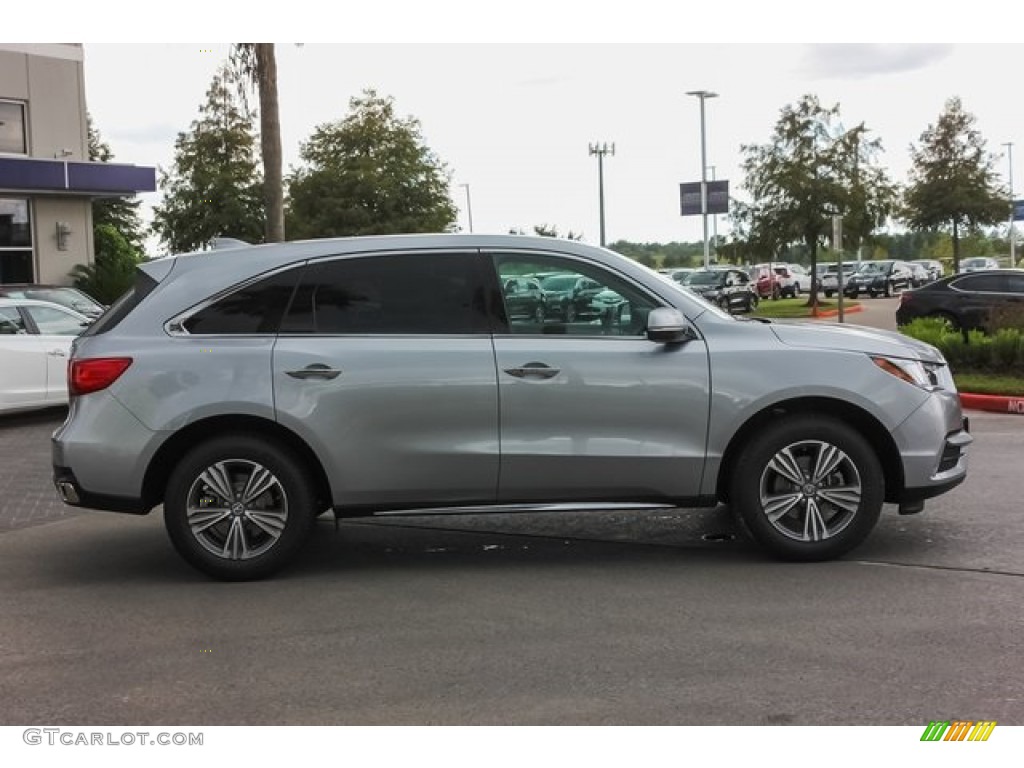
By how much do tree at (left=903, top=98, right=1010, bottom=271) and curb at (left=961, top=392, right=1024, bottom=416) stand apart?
106 ft

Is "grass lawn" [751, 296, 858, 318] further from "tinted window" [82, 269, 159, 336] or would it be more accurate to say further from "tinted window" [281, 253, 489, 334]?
"tinted window" [82, 269, 159, 336]

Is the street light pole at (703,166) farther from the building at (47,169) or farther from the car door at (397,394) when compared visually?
the car door at (397,394)

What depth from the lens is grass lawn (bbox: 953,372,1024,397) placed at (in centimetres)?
1377

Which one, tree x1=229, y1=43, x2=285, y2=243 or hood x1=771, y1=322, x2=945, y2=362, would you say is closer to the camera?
hood x1=771, y1=322, x2=945, y2=362

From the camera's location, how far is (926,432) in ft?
20.2

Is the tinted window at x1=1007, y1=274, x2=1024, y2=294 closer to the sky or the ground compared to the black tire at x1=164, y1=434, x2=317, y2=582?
closer to the sky

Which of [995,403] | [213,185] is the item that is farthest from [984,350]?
[213,185]

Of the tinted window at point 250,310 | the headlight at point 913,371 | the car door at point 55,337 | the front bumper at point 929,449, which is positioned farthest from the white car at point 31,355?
the front bumper at point 929,449

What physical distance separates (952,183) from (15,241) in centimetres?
3295

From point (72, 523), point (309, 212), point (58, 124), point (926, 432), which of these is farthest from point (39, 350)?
point (309, 212)

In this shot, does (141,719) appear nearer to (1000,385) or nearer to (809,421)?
(809,421)

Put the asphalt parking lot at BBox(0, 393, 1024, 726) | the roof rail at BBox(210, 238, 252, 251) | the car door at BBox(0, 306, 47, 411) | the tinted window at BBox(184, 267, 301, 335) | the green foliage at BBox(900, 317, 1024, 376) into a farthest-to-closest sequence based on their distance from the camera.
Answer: the green foliage at BBox(900, 317, 1024, 376)
the car door at BBox(0, 306, 47, 411)
the roof rail at BBox(210, 238, 252, 251)
the tinted window at BBox(184, 267, 301, 335)
the asphalt parking lot at BBox(0, 393, 1024, 726)

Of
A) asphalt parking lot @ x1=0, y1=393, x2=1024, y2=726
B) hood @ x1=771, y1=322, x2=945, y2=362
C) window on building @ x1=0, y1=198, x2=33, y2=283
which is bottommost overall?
asphalt parking lot @ x1=0, y1=393, x2=1024, y2=726

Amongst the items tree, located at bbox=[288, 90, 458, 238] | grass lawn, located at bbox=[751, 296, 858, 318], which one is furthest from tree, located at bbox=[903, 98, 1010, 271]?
tree, located at bbox=[288, 90, 458, 238]
